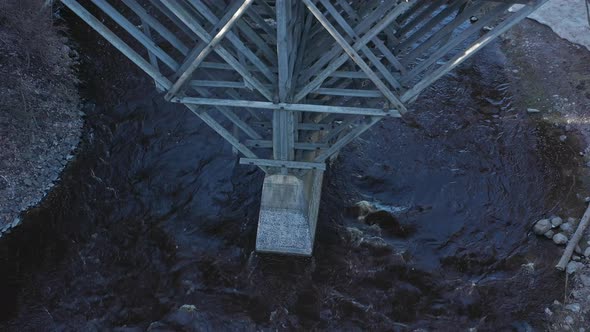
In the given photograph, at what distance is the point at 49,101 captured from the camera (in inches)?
608

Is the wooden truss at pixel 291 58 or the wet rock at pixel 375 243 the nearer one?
the wooden truss at pixel 291 58

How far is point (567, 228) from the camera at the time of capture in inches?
495

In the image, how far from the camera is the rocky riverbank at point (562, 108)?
36.5 ft

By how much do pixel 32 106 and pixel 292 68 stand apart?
902 centimetres

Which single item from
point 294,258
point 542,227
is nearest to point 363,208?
point 294,258

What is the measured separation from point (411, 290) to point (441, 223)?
2.13 meters

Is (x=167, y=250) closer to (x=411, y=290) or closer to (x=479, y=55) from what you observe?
(x=411, y=290)

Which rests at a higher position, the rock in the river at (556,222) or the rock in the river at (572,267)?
the rock in the river at (556,222)

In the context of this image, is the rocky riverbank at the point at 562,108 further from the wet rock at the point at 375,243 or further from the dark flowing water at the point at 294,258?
the wet rock at the point at 375,243

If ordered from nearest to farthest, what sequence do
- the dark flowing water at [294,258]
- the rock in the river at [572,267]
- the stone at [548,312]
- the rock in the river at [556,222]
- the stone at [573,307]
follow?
1. the stone at [573,307]
2. the stone at [548,312]
3. the dark flowing water at [294,258]
4. the rock in the river at [572,267]
5. the rock in the river at [556,222]

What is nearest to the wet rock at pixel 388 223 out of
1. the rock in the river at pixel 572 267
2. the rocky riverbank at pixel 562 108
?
the rocky riverbank at pixel 562 108

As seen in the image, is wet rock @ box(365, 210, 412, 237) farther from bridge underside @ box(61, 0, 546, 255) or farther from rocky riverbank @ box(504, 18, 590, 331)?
rocky riverbank @ box(504, 18, 590, 331)

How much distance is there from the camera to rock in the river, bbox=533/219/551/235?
12562 millimetres

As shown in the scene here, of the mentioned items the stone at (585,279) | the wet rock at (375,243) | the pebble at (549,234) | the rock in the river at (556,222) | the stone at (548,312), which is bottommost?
the stone at (548,312)
